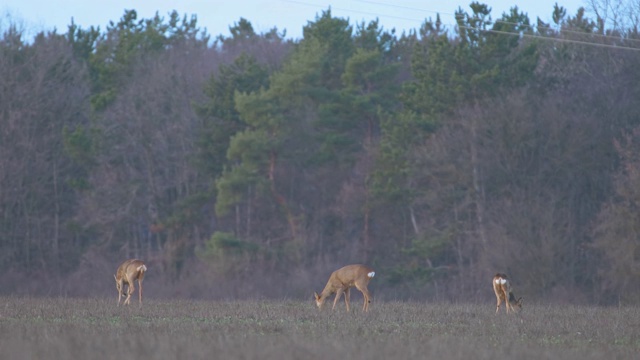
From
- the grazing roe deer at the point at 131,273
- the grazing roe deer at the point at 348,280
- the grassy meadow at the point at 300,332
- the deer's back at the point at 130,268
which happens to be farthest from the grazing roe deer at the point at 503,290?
the deer's back at the point at 130,268

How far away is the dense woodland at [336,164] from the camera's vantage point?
4075 centimetres

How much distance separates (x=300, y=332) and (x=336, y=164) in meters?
34.2

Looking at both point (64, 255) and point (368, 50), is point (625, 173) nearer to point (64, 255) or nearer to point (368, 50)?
point (368, 50)

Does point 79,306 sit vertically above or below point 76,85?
below

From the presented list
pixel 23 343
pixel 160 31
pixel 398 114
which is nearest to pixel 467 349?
pixel 23 343

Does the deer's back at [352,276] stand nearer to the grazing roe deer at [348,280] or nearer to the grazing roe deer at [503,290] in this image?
the grazing roe deer at [348,280]

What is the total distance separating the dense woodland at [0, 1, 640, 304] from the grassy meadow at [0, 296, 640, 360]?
682 inches

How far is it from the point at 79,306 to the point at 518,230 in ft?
71.4

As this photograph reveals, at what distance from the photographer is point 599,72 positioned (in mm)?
43938

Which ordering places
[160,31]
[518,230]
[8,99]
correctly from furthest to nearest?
[160,31] < [8,99] < [518,230]

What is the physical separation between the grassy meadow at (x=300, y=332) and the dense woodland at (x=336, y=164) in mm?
17328

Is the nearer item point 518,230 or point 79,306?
point 79,306

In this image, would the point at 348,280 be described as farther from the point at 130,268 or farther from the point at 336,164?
the point at 336,164

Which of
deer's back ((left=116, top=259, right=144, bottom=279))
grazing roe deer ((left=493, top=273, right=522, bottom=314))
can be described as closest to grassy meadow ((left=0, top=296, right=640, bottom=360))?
grazing roe deer ((left=493, top=273, right=522, bottom=314))
